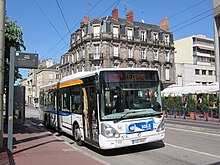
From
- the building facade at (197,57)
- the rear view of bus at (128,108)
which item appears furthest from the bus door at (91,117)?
the building facade at (197,57)

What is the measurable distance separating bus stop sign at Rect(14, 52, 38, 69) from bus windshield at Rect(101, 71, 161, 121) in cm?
280

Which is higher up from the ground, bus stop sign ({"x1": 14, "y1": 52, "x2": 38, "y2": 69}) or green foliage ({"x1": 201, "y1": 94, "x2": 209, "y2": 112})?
bus stop sign ({"x1": 14, "y1": 52, "x2": 38, "y2": 69})

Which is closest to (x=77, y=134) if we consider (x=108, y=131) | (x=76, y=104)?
(x=76, y=104)

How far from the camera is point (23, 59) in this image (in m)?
8.98

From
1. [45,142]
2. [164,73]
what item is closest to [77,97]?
[45,142]

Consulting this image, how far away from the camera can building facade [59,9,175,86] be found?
44.5 metres

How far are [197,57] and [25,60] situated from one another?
199 ft

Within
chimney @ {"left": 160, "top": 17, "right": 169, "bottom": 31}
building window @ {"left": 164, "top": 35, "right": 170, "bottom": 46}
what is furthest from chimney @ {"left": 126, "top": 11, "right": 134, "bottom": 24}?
chimney @ {"left": 160, "top": 17, "right": 169, "bottom": 31}

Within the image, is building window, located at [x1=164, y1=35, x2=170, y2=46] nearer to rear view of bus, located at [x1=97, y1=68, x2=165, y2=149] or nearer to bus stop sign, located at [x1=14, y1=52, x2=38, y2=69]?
rear view of bus, located at [x1=97, y1=68, x2=165, y2=149]

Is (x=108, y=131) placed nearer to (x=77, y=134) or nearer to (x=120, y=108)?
(x=120, y=108)

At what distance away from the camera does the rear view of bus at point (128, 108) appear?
307 inches

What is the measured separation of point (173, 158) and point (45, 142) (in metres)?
5.43

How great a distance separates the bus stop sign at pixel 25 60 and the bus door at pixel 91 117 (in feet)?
7.17

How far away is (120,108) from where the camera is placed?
7.98m
